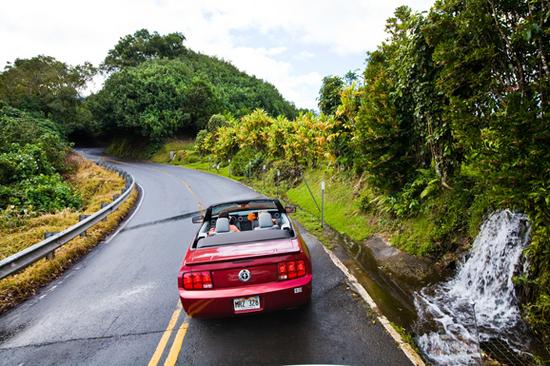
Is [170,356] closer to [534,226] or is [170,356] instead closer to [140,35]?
[534,226]

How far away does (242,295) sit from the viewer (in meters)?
4.09

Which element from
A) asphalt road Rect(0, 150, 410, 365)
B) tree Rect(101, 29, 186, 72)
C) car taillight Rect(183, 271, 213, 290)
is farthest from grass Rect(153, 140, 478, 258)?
tree Rect(101, 29, 186, 72)

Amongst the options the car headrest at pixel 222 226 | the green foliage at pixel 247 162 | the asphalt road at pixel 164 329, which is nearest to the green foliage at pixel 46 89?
the green foliage at pixel 247 162

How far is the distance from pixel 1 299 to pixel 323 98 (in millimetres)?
13435

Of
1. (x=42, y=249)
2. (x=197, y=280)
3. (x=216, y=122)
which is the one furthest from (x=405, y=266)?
(x=216, y=122)

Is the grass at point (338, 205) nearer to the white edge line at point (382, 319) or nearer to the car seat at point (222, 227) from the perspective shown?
the white edge line at point (382, 319)

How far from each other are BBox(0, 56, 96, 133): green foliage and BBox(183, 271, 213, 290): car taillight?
5062 centimetres

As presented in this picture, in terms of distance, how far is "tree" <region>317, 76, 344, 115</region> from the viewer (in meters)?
15.1

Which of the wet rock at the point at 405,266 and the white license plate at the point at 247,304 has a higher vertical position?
the white license plate at the point at 247,304

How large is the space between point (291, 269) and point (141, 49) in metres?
80.2

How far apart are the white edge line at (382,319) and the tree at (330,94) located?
9.78m

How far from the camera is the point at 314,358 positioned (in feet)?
12.5

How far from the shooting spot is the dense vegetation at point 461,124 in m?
4.05

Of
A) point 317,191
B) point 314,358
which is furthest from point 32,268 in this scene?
point 317,191
